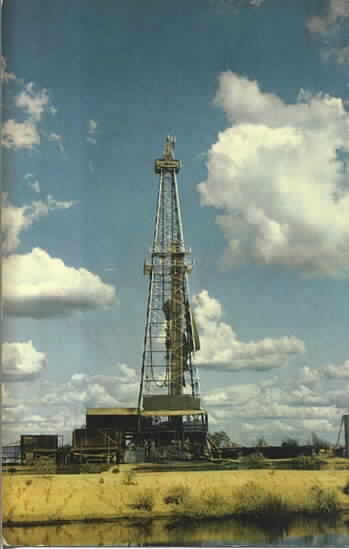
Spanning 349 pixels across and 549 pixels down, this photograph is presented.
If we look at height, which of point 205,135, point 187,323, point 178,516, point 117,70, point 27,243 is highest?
point 117,70

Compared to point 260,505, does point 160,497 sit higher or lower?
higher

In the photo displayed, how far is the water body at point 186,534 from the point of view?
9.03m

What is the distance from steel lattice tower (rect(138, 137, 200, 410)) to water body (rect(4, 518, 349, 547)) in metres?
2.21

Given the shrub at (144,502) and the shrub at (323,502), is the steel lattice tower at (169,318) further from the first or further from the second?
the shrub at (323,502)

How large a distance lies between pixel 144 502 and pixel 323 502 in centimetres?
221

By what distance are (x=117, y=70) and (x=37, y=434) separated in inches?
187

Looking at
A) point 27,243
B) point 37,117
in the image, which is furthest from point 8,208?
point 37,117

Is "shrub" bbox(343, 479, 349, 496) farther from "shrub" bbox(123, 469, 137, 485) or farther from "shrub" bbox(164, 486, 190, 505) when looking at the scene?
"shrub" bbox(123, 469, 137, 485)

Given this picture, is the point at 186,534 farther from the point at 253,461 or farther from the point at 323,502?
the point at 253,461

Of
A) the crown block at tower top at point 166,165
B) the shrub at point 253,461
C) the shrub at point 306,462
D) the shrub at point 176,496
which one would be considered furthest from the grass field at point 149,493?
the crown block at tower top at point 166,165

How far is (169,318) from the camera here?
1166 centimetres

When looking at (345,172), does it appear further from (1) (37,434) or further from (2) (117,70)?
(1) (37,434)

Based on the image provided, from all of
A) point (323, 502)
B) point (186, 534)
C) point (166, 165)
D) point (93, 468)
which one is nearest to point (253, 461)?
point (323, 502)

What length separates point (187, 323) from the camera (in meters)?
11.6
